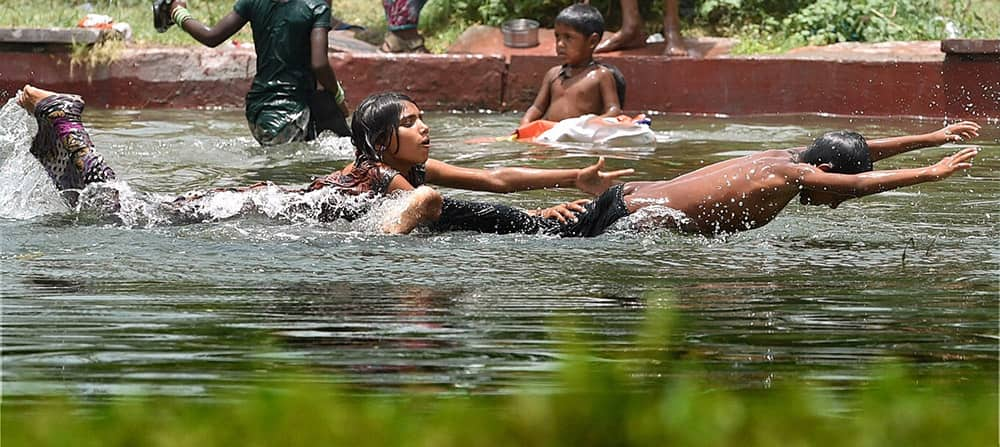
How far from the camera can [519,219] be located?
20.4 ft

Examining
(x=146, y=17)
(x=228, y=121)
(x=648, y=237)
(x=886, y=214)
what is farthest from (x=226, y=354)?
(x=146, y=17)

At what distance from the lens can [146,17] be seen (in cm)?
1455

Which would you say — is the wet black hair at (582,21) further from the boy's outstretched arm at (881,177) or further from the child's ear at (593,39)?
the boy's outstretched arm at (881,177)

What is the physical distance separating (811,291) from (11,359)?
243 centimetres

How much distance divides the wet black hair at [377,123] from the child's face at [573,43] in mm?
3684

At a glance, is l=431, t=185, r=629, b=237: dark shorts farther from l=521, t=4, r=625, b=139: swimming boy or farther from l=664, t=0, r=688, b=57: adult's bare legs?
l=664, t=0, r=688, b=57: adult's bare legs

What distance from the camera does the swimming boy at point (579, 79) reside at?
9742 mm

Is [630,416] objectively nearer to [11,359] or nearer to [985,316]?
[11,359]

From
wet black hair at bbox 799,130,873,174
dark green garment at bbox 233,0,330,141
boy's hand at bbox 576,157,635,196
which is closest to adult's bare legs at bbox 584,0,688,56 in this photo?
dark green garment at bbox 233,0,330,141

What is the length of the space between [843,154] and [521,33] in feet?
22.4

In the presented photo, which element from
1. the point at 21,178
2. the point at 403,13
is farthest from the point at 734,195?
the point at 403,13

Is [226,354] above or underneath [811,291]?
above

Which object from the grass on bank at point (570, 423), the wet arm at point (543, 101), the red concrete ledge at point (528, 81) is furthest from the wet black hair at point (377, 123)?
the red concrete ledge at point (528, 81)

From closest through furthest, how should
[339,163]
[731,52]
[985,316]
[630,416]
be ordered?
[630,416] < [985,316] < [339,163] < [731,52]
